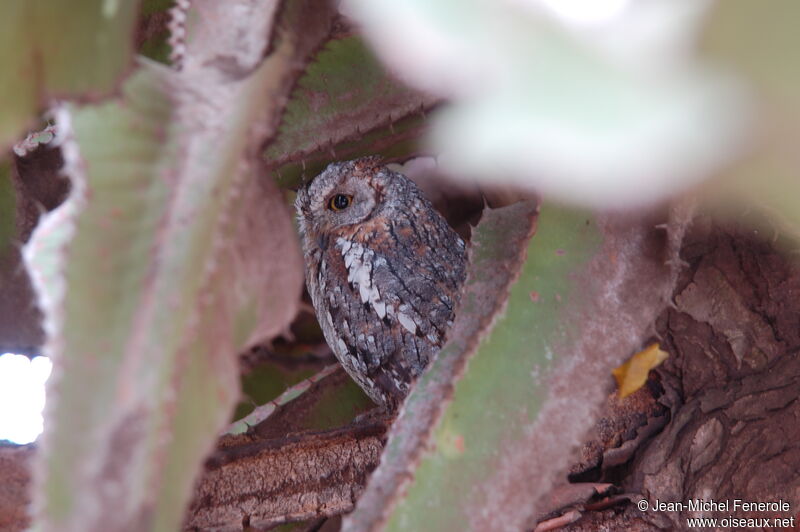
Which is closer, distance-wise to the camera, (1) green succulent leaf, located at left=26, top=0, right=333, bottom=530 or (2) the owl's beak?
(1) green succulent leaf, located at left=26, top=0, right=333, bottom=530

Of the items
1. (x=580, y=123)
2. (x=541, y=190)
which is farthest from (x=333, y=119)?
(x=580, y=123)

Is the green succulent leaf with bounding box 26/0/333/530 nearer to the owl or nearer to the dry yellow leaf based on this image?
the dry yellow leaf

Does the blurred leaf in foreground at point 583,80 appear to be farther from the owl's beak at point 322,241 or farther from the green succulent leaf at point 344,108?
the owl's beak at point 322,241

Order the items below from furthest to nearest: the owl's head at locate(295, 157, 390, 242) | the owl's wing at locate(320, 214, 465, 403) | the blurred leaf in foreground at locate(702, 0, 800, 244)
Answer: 1. the owl's head at locate(295, 157, 390, 242)
2. the owl's wing at locate(320, 214, 465, 403)
3. the blurred leaf in foreground at locate(702, 0, 800, 244)

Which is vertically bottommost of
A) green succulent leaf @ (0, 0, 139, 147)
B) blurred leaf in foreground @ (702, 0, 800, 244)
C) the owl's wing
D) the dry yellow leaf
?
the dry yellow leaf

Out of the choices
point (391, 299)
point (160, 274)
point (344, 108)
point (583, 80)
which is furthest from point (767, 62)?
point (391, 299)

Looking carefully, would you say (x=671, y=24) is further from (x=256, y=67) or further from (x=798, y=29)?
(x=256, y=67)

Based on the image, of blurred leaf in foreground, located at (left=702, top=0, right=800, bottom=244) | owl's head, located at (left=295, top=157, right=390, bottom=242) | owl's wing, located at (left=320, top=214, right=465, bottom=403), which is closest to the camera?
blurred leaf in foreground, located at (left=702, top=0, right=800, bottom=244)

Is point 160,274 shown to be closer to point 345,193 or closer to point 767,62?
point 767,62

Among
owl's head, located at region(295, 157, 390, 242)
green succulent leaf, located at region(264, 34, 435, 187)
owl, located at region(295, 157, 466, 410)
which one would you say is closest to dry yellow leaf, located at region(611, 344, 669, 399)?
green succulent leaf, located at region(264, 34, 435, 187)
